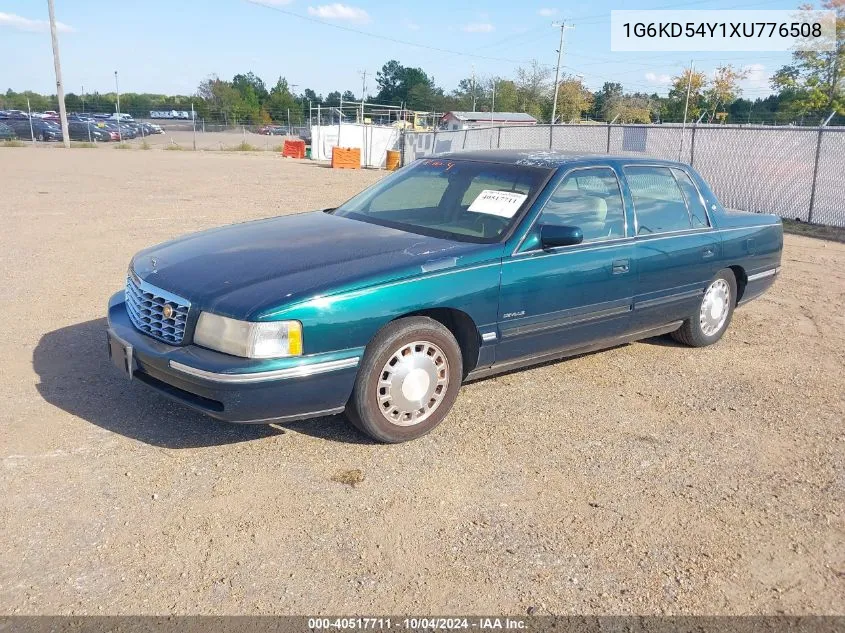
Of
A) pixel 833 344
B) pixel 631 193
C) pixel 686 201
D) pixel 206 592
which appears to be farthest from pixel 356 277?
pixel 833 344

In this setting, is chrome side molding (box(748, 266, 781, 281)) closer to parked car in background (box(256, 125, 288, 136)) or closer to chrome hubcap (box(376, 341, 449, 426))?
chrome hubcap (box(376, 341, 449, 426))

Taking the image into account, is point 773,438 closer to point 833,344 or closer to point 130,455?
point 833,344

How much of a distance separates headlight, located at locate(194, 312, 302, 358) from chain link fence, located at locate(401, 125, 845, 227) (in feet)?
29.3

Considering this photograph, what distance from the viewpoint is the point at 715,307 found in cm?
594

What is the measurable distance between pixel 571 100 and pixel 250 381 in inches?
2863

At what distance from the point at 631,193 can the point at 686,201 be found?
0.73m

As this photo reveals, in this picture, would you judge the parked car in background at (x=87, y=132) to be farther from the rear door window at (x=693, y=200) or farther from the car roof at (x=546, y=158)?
the rear door window at (x=693, y=200)

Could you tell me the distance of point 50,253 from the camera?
341 inches

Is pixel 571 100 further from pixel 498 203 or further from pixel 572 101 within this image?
pixel 498 203

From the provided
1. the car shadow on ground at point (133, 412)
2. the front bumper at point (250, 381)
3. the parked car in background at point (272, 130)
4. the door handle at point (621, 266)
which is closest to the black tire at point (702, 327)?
the door handle at point (621, 266)

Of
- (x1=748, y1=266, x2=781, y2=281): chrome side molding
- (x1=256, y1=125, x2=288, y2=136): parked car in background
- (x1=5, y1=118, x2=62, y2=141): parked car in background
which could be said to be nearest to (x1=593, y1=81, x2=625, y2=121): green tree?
(x1=256, y1=125, x2=288, y2=136): parked car in background

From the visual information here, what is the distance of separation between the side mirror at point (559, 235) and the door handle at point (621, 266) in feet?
1.86

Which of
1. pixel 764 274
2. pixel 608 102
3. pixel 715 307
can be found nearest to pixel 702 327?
pixel 715 307

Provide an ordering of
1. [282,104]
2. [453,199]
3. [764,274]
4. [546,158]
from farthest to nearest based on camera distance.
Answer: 1. [282,104]
2. [764,274]
3. [546,158]
4. [453,199]
